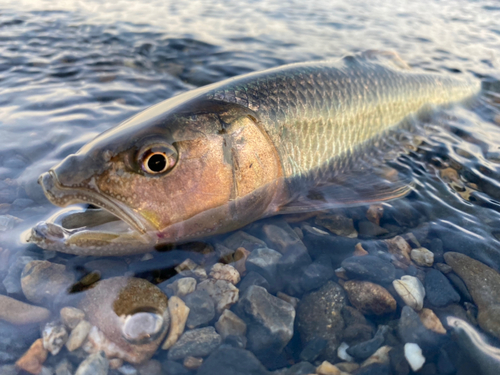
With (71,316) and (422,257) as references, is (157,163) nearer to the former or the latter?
(71,316)

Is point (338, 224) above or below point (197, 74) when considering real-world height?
below

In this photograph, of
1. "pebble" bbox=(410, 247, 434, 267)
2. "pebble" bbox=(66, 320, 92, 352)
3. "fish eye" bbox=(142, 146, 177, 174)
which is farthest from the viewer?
"pebble" bbox=(410, 247, 434, 267)

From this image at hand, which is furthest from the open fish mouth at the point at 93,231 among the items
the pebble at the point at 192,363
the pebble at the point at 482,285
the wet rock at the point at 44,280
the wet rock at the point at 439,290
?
the pebble at the point at 482,285

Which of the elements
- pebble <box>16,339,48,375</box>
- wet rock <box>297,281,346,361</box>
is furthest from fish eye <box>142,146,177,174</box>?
wet rock <box>297,281,346,361</box>

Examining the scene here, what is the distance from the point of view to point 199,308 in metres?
2.37

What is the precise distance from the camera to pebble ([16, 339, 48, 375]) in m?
1.97

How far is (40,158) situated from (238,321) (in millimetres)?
2966

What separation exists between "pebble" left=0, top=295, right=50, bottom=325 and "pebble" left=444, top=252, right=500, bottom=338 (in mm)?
2835

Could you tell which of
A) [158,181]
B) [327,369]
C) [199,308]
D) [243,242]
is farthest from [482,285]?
[158,181]

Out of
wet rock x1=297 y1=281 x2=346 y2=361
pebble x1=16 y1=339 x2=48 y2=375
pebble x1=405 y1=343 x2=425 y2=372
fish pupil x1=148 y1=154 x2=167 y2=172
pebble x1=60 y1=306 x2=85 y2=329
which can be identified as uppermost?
fish pupil x1=148 y1=154 x2=167 y2=172

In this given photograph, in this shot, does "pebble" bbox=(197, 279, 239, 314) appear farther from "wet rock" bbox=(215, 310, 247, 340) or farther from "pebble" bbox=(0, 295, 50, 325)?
"pebble" bbox=(0, 295, 50, 325)

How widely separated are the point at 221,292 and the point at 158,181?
91 centimetres

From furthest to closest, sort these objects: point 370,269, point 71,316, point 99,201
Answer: point 370,269
point 99,201
point 71,316

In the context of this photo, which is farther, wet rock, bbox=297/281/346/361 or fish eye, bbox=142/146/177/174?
fish eye, bbox=142/146/177/174
